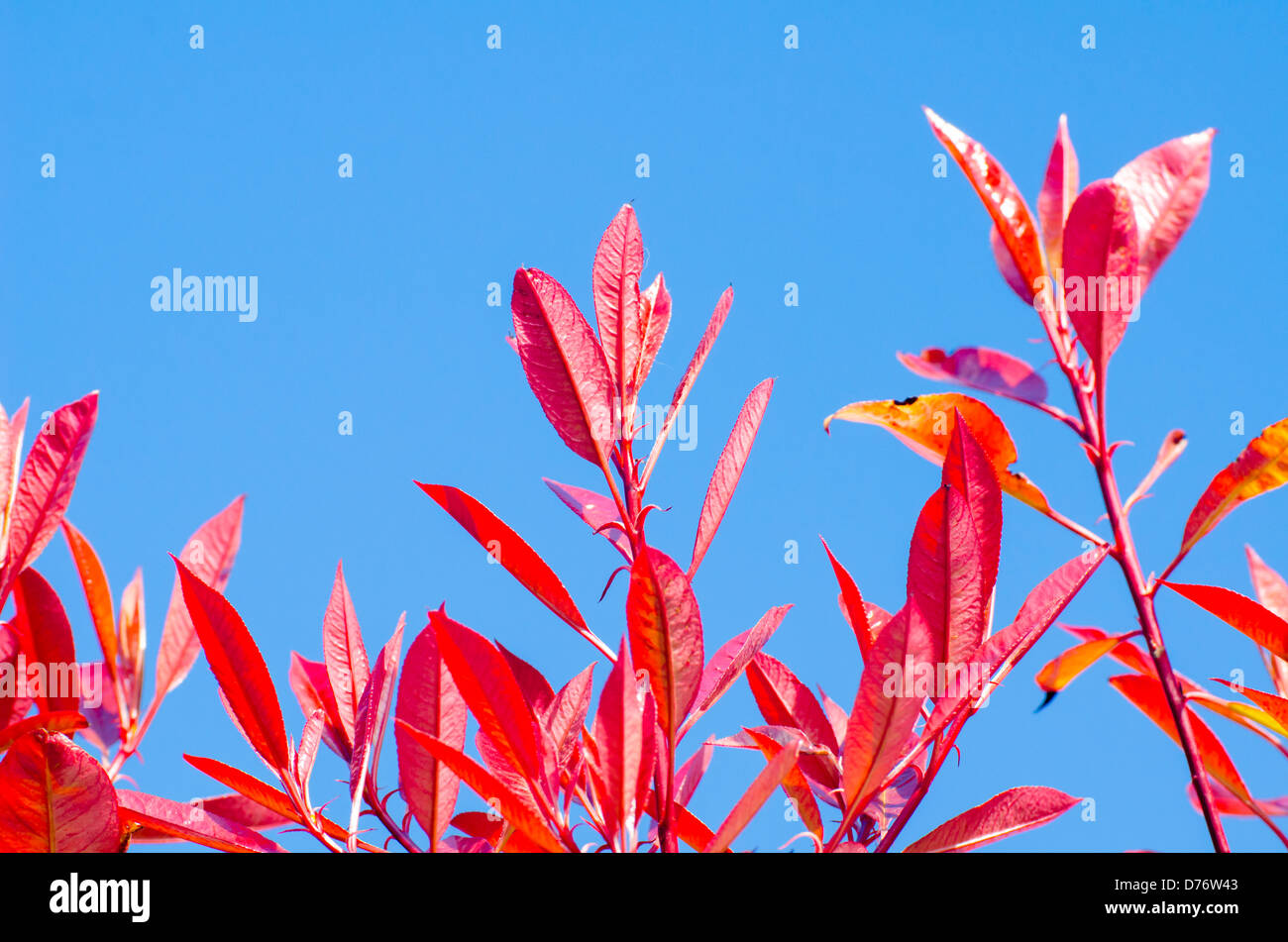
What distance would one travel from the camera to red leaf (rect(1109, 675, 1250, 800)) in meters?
1.52

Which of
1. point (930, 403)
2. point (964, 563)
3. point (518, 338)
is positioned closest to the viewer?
point (964, 563)

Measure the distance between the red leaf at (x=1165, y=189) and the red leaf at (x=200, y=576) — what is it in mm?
1556

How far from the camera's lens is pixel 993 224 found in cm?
138

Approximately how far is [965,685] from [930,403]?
443mm

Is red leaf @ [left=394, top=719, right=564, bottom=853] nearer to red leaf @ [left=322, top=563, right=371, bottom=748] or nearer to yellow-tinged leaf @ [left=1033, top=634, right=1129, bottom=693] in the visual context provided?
red leaf @ [left=322, top=563, right=371, bottom=748]

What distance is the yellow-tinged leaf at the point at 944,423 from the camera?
4.41 ft

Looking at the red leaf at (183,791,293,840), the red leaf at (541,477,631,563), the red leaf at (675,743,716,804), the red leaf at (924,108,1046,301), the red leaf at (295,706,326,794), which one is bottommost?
the red leaf at (183,791,293,840)

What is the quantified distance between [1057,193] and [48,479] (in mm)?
1507

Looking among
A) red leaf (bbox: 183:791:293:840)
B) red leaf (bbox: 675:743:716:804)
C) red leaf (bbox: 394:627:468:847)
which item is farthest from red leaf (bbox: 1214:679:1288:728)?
red leaf (bbox: 183:791:293:840)

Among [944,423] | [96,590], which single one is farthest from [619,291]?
[96,590]

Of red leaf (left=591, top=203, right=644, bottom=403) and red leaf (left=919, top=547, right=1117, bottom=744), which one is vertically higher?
red leaf (left=591, top=203, right=644, bottom=403)

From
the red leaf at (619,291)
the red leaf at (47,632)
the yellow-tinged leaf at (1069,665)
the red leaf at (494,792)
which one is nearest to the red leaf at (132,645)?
the red leaf at (47,632)

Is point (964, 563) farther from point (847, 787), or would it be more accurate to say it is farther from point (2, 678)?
point (2, 678)
